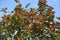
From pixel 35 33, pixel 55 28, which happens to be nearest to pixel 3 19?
pixel 35 33

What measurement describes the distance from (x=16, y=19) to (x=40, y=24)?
78cm

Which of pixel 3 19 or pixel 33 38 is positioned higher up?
pixel 3 19

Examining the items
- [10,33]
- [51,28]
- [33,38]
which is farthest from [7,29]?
[51,28]

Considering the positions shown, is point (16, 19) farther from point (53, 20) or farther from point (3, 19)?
point (53, 20)

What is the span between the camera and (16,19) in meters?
8.16

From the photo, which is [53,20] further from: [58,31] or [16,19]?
[16,19]

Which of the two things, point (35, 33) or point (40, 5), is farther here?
point (40, 5)

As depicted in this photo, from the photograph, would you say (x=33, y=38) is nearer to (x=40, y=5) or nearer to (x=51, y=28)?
(x=51, y=28)

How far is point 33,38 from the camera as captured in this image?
830cm

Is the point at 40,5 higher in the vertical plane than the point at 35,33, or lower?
higher

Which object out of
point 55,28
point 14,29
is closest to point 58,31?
point 55,28

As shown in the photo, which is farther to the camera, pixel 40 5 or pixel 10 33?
pixel 40 5

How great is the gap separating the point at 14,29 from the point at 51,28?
119 cm

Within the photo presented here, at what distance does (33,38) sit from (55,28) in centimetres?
84
